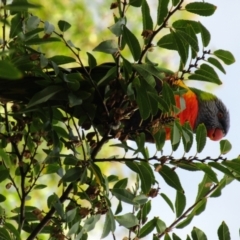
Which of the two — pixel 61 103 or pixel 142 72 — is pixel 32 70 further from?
pixel 142 72

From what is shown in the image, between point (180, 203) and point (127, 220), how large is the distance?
0.63 feet

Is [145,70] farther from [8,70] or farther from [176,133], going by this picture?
[8,70]

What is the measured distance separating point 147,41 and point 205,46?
15cm

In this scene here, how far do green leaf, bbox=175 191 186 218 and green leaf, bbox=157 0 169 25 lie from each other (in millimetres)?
473

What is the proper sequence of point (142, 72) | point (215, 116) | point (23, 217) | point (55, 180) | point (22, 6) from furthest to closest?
point (55, 180)
point (215, 116)
point (23, 217)
point (142, 72)
point (22, 6)

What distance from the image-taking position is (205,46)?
3.61 feet

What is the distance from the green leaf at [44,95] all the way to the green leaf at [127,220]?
33cm

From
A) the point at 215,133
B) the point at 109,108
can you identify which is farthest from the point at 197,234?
the point at 215,133

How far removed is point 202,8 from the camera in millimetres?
1066

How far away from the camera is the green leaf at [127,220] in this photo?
1143mm

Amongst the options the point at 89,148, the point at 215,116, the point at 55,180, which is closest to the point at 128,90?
the point at 89,148

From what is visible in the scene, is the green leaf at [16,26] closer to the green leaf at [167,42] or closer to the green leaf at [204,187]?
the green leaf at [167,42]

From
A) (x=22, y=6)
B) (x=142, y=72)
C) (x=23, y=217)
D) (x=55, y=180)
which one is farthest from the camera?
(x=55, y=180)

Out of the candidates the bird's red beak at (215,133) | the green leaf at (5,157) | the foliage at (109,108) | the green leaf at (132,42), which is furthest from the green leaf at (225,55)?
the bird's red beak at (215,133)
